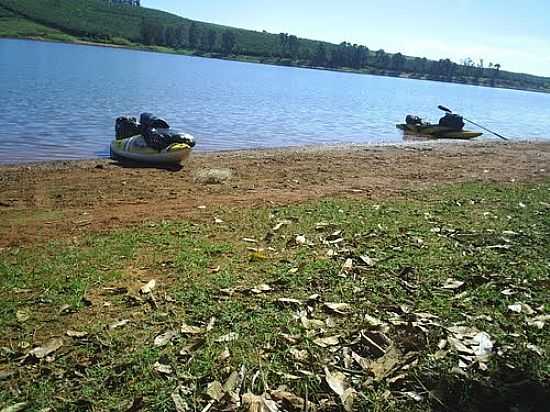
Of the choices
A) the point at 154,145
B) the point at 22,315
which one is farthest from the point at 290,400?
the point at 154,145

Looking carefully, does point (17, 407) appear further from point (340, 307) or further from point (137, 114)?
point (137, 114)

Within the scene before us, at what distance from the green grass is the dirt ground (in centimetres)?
169

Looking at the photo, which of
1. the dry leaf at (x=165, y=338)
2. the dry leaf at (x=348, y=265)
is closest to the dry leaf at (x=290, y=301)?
the dry leaf at (x=348, y=265)

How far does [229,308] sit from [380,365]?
1.81 metres

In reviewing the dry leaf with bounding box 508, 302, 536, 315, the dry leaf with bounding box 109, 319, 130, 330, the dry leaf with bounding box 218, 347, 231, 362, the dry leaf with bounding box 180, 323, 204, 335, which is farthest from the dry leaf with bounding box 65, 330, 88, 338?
the dry leaf with bounding box 508, 302, 536, 315

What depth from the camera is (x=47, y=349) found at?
4.46m

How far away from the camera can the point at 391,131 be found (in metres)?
38.3

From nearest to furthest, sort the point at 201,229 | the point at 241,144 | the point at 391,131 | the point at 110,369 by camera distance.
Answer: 1. the point at 110,369
2. the point at 201,229
3. the point at 241,144
4. the point at 391,131

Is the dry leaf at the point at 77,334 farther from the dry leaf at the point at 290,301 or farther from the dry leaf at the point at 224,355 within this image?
the dry leaf at the point at 290,301

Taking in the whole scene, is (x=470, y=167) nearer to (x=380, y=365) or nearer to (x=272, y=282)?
(x=272, y=282)

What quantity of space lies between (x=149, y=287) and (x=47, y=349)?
1.57 meters

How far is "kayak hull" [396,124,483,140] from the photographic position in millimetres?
34656

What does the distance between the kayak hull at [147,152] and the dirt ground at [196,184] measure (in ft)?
1.70

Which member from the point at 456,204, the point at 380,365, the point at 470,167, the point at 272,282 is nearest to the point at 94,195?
the point at 272,282
